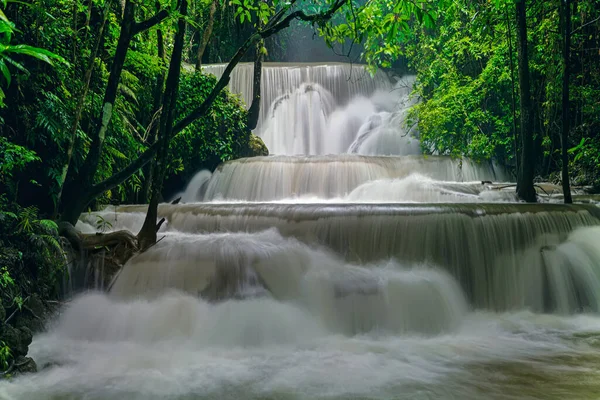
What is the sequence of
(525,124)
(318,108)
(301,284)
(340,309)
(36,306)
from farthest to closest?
(318,108)
(525,124)
(301,284)
(340,309)
(36,306)

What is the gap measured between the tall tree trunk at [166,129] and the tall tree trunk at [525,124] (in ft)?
19.9

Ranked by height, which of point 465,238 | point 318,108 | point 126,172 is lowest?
point 465,238

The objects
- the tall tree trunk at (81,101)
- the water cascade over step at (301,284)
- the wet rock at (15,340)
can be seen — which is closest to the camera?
the wet rock at (15,340)

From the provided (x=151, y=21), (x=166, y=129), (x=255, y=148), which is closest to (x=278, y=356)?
(x=166, y=129)

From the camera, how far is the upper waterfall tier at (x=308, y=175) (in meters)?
11.2

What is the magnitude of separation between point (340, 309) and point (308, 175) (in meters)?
6.38

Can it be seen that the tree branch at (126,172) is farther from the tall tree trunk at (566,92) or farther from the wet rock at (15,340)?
the tall tree trunk at (566,92)

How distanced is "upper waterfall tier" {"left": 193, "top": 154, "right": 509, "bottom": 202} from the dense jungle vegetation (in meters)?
0.67

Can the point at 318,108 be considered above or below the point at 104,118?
above

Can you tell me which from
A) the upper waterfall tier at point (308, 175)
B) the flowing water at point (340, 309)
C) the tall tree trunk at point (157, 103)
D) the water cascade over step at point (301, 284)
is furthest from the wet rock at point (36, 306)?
the upper waterfall tier at point (308, 175)

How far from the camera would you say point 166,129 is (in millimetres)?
5914

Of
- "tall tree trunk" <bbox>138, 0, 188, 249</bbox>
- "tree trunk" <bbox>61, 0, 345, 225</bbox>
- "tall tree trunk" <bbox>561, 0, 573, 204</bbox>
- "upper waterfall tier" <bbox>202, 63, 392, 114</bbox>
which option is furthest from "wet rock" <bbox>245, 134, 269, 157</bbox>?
"tall tree trunk" <bbox>561, 0, 573, 204</bbox>

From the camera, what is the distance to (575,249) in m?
6.29

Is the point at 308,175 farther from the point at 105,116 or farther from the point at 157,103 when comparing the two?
the point at 105,116
